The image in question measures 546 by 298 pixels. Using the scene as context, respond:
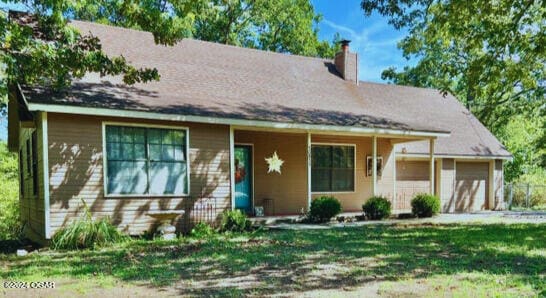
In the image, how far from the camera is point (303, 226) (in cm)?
1206

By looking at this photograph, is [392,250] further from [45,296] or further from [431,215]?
[431,215]

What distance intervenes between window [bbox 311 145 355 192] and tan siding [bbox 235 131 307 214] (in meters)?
0.51

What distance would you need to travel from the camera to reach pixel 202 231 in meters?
10.8

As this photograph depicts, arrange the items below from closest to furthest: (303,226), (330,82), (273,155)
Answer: (303,226)
(273,155)
(330,82)

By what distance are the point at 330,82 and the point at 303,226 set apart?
6.95m

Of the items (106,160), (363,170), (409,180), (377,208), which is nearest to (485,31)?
(377,208)

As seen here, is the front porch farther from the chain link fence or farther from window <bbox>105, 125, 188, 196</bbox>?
the chain link fence

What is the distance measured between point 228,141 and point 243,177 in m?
2.40

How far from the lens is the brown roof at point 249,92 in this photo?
36.1 ft

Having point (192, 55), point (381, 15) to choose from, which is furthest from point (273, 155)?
point (381, 15)

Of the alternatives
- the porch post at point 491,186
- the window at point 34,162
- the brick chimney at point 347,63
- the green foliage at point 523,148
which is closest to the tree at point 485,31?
the brick chimney at point 347,63

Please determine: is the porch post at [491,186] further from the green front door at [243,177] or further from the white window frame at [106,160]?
the white window frame at [106,160]

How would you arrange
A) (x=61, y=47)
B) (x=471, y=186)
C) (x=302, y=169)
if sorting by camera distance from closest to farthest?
(x=61, y=47) < (x=302, y=169) < (x=471, y=186)

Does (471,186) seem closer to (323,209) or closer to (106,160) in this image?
(323,209)
